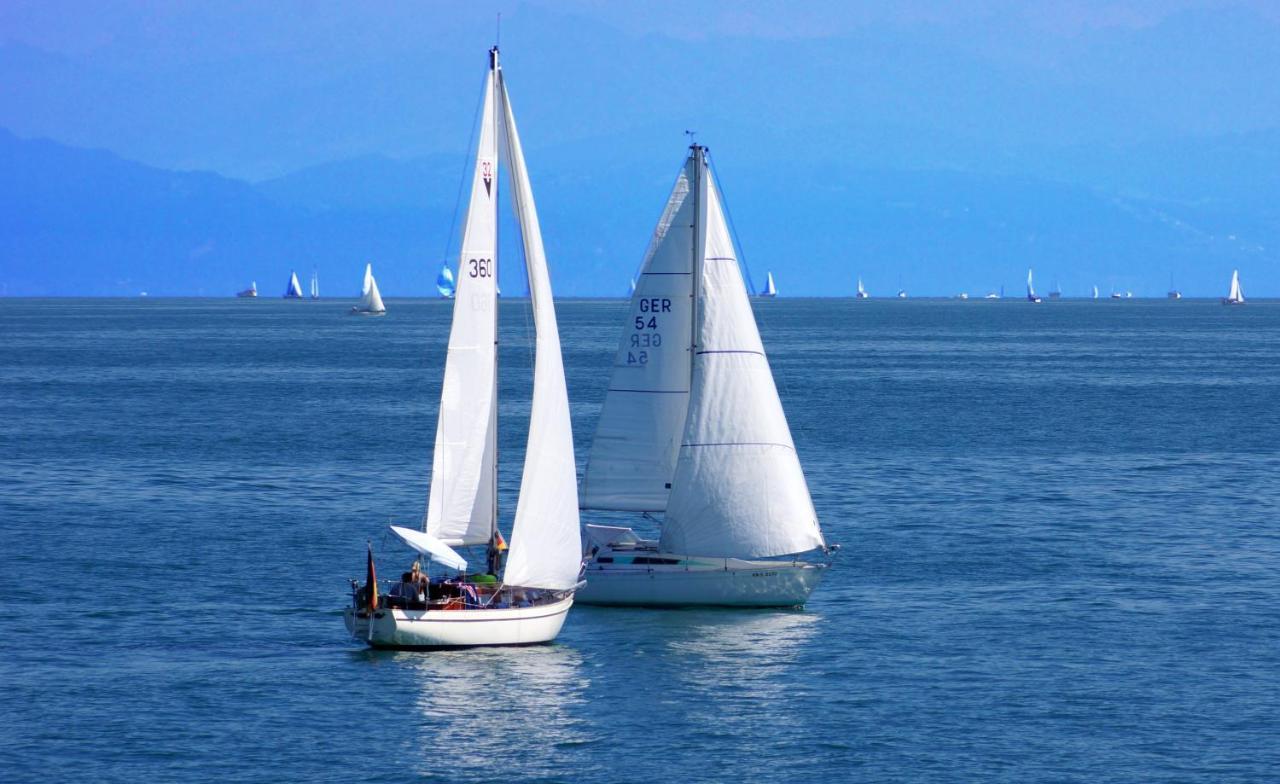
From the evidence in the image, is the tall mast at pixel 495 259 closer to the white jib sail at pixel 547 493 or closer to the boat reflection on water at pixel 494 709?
the white jib sail at pixel 547 493

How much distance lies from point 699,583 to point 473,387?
804cm

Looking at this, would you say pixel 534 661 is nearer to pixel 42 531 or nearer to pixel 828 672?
pixel 828 672

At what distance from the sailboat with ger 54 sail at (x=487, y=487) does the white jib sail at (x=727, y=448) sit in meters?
3.85

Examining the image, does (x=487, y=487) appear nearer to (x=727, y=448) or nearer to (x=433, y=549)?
(x=433, y=549)

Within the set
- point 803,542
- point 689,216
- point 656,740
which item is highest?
point 689,216

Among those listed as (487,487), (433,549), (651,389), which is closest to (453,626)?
(433,549)

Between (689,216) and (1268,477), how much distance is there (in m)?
36.2

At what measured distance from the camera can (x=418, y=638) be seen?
3603 cm

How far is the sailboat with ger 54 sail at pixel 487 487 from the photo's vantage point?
34719 mm

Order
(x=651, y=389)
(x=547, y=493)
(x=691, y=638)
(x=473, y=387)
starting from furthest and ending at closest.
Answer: (x=651, y=389) < (x=691, y=638) < (x=547, y=493) < (x=473, y=387)

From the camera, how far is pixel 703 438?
40.4 meters

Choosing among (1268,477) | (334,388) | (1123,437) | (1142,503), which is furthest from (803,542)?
(334,388)

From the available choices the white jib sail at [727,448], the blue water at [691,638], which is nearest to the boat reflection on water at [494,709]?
the blue water at [691,638]

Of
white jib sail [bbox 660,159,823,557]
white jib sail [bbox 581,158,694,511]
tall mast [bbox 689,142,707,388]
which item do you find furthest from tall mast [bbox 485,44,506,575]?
tall mast [bbox 689,142,707,388]
